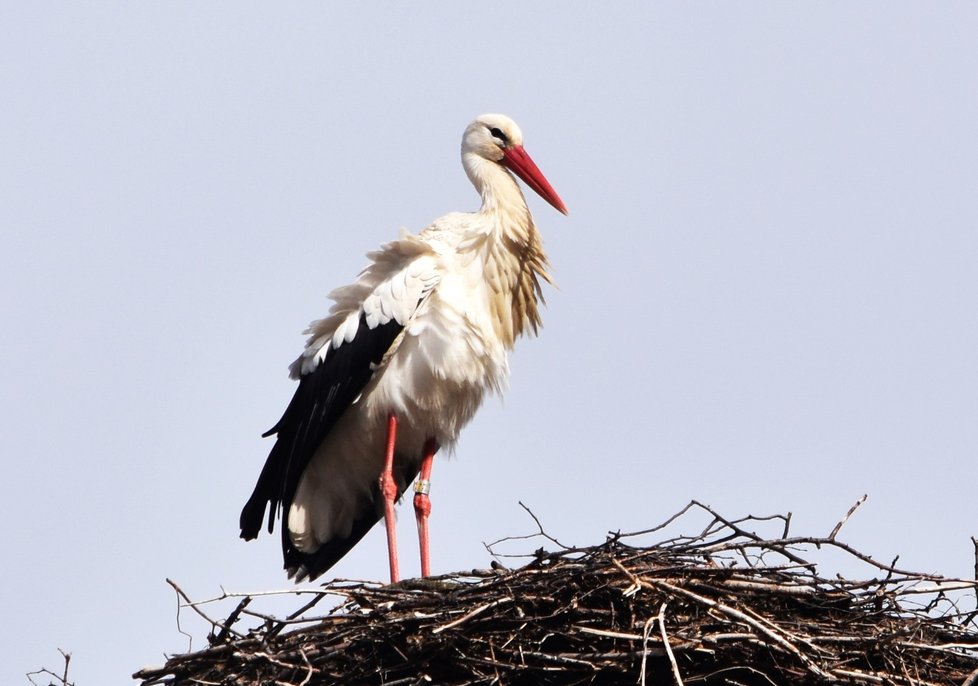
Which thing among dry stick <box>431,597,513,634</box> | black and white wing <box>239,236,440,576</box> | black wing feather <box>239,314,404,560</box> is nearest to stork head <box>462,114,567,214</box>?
black and white wing <box>239,236,440,576</box>

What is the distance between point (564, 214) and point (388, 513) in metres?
1.40

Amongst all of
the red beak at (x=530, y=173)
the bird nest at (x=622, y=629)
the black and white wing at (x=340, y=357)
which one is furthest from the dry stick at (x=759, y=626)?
the red beak at (x=530, y=173)

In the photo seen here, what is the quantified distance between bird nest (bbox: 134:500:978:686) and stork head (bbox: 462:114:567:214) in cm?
231

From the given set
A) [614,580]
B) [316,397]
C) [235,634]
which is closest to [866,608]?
[614,580]

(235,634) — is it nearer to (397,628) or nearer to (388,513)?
(397,628)

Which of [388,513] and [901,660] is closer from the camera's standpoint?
[901,660]

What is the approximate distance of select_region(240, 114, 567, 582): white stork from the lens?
6397mm

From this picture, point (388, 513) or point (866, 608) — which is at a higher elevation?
point (388, 513)

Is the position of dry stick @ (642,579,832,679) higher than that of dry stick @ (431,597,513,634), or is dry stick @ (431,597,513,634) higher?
dry stick @ (431,597,513,634)

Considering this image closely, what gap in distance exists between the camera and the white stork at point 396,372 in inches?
252

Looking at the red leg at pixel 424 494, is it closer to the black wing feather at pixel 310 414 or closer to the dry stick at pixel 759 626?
the black wing feather at pixel 310 414

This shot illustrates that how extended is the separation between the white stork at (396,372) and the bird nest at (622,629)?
4.43 feet

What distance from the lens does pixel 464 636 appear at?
4.86m

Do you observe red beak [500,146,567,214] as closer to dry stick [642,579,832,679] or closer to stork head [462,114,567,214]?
stork head [462,114,567,214]
